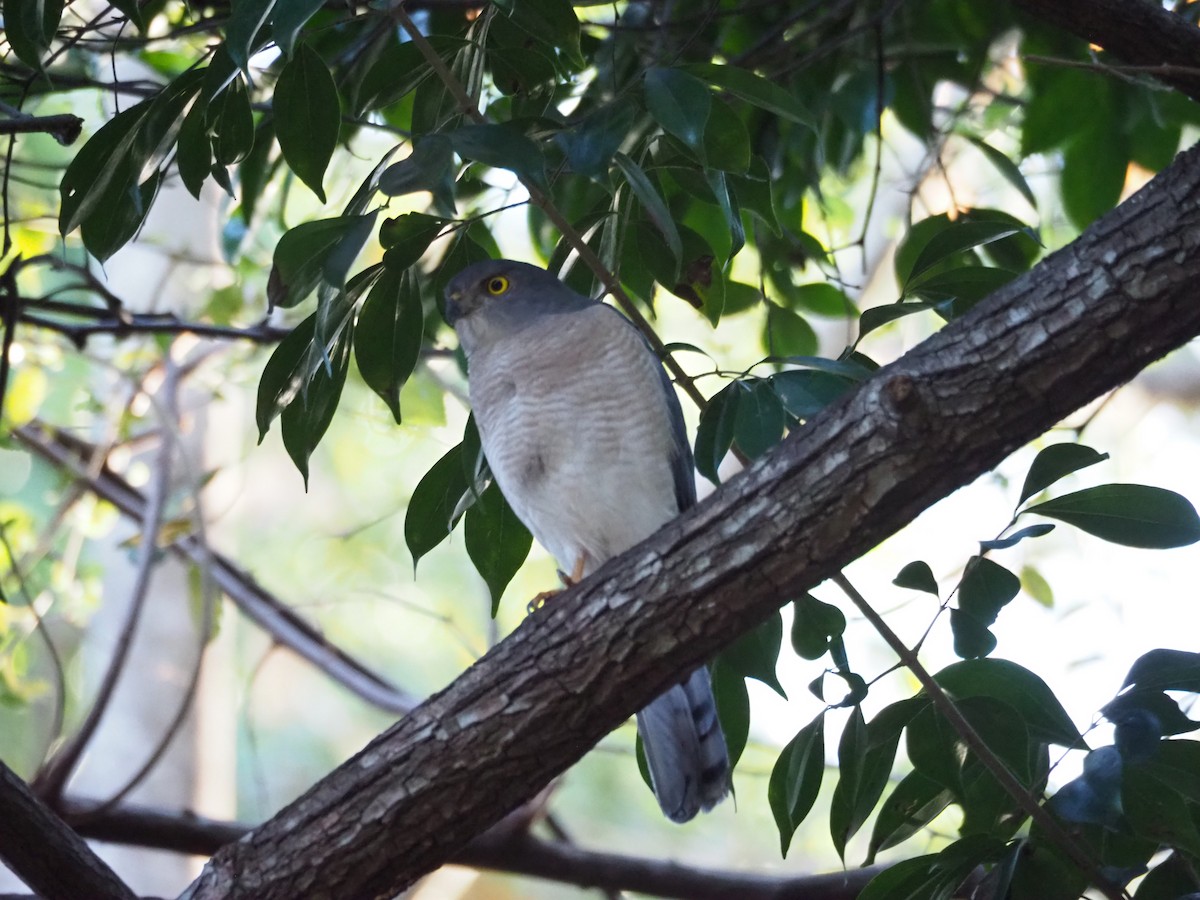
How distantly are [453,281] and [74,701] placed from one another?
4.38 m

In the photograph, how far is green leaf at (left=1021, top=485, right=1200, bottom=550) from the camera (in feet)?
7.76

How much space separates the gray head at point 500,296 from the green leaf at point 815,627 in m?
1.31

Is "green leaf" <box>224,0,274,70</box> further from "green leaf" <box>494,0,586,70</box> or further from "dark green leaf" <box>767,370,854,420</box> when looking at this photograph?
"dark green leaf" <box>767,370,854,420</box>

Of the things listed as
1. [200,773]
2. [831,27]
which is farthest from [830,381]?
[200,773]

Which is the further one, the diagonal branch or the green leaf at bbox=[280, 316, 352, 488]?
the diagonal branch

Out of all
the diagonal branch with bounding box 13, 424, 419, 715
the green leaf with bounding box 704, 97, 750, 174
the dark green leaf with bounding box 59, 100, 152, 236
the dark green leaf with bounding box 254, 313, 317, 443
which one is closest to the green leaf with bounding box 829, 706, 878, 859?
the green leaf with bounding box 704, 97, 750, 174

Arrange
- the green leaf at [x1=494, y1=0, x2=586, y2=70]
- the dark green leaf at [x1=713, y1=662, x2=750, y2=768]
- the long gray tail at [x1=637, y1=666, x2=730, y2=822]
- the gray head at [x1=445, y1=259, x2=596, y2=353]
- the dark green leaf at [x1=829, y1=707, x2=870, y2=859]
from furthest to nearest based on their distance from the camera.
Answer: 1. the gray head at [x1=445, y1=259, x2=596, y2=353]
2. the long gray tail at [x1=637, y1=666, x2=730, y2=822]
3. the dark green leaf at [x1=713, y1=662, x2=750, y2=768]
4. the green leaf at [x1=494, y1=0, x2=586, y2=70]
5. the dark green leaf at [x1=829, y1=707, x2=870, y2=859]

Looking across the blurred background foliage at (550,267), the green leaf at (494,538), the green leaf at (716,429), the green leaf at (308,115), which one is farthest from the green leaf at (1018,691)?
the green leaf at (308,115)

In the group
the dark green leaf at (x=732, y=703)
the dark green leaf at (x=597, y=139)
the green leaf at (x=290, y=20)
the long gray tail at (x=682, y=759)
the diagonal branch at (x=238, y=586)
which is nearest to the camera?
the green leaf at (x=290, y=20)

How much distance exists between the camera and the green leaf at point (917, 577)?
8.34ft

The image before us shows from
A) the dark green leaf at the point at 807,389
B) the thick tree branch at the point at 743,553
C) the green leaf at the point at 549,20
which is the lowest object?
the thick tree branch at the point at 743,553

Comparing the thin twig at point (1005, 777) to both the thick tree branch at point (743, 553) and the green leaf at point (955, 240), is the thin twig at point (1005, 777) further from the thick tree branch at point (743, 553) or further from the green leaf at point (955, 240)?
the green leaf at point (955, 240)

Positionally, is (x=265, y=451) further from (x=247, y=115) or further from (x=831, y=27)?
(x=247, y=115)

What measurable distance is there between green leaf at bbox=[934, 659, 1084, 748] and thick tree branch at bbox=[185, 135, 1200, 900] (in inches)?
18.9
